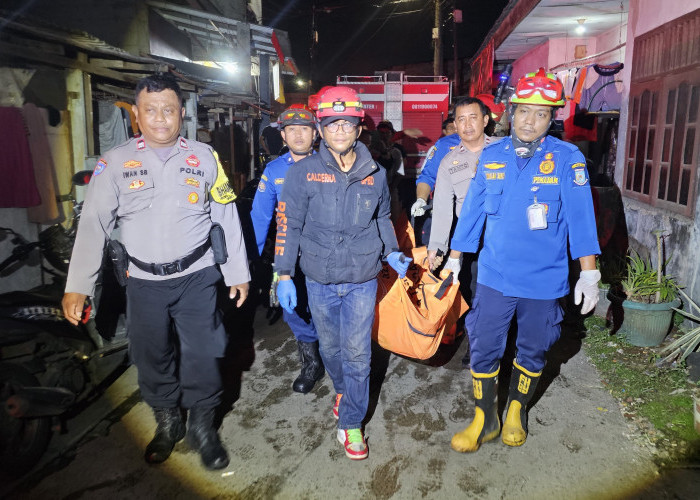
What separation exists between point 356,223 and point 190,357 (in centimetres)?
143

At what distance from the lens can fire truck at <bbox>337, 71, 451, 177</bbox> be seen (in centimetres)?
2080

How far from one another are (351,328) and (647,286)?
366 cm

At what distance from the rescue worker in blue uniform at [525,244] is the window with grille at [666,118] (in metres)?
3.11

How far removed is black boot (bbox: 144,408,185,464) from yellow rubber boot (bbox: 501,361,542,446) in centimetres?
229

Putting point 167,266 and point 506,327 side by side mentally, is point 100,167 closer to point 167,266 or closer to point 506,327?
point 167,266

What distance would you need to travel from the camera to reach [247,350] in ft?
16.2

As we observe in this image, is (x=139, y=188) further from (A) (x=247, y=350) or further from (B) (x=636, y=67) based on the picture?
(B) (x=636, y=67)

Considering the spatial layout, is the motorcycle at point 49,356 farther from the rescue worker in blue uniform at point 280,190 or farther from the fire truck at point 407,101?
the fire truck at point 407,101

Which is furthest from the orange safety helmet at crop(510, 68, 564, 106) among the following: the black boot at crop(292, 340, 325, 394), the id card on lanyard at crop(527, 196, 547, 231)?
the black boot at crop(292, 340, 325, 394)

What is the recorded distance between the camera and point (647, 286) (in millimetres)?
5004

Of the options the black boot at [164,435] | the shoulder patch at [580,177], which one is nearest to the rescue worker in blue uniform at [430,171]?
the shoulder patch at [580,177]

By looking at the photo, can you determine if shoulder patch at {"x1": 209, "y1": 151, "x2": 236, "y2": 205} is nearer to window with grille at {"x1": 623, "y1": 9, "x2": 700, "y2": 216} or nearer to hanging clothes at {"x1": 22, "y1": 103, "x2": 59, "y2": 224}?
hanging clothes at {"x1": 22, "y1": 103, "x2": 59, "y2": 224}

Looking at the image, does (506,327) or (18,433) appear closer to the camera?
(18,433)

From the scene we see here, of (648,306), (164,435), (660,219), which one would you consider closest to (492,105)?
(648,306)
